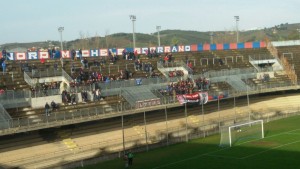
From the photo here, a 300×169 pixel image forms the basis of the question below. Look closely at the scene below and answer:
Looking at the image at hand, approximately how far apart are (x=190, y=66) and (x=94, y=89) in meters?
20.3

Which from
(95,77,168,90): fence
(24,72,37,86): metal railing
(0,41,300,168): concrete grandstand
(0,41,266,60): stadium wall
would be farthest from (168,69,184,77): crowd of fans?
(24,72,37,86): metal railing

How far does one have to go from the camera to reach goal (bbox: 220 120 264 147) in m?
39.5

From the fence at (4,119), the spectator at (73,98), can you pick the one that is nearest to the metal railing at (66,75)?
the spectator at (73,98)

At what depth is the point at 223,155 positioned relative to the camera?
34.9 m

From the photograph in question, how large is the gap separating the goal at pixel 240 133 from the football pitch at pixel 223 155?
74cm

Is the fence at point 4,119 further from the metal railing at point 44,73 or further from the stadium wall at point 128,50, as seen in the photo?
the stadium wall at point 128,50

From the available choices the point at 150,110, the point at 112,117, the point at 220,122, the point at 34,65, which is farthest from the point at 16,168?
the point at 220,122

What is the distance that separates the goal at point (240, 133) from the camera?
39450 millimetres

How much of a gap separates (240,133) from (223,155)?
23.6 feet

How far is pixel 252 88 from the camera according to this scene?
5894cm

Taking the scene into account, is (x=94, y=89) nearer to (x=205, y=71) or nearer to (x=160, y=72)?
(x=160, y=72)

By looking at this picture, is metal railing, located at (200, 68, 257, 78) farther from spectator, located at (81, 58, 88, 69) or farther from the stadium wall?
spectator, located at (81, 58, 88, 69)

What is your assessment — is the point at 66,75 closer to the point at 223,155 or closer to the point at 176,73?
the point at 176,73

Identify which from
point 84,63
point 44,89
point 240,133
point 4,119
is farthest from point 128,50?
point 4,119
